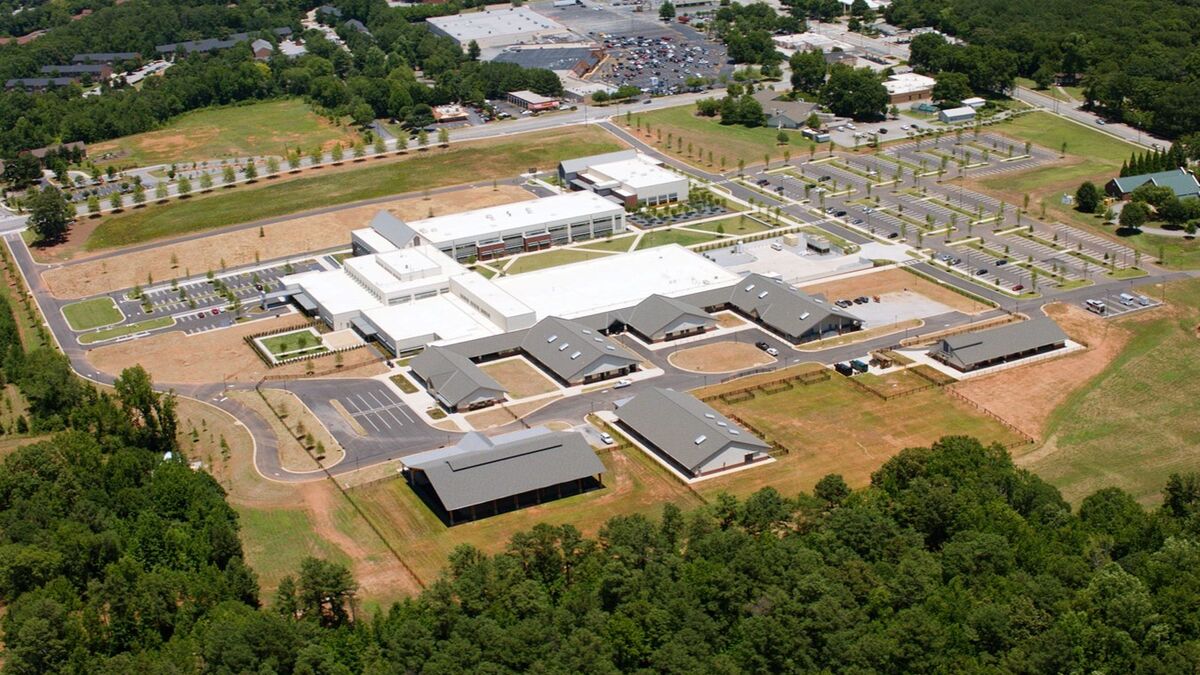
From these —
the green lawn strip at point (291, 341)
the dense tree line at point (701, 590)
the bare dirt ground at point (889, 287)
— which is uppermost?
the dense tree line at point (701, 590)

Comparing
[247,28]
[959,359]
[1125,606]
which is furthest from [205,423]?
[247,28]

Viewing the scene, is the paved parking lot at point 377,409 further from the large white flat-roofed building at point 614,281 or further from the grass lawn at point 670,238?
the grass lawn at point 670,238

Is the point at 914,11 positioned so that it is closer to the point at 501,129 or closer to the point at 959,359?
the point at 501,129

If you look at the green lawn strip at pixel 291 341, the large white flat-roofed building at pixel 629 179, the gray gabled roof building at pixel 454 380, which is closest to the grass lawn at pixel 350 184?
the large white flat-roofed building at pixel 629 179

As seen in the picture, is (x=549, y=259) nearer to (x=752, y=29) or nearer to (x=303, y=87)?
(x=303, y=87)

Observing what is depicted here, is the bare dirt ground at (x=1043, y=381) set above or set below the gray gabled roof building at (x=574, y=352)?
below

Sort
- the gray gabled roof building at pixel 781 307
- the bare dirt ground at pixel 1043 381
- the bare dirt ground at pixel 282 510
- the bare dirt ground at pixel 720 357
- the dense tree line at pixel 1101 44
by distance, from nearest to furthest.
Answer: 1. the bare dirt ground at pixel 282 510
2. the bare dirt ground at pixel 1043 381
3. the bare dirt ground at pixel 720 357
4. the gray gabled roof building at pixel 781 307
5. the dense tree line at pixel 1101 44
